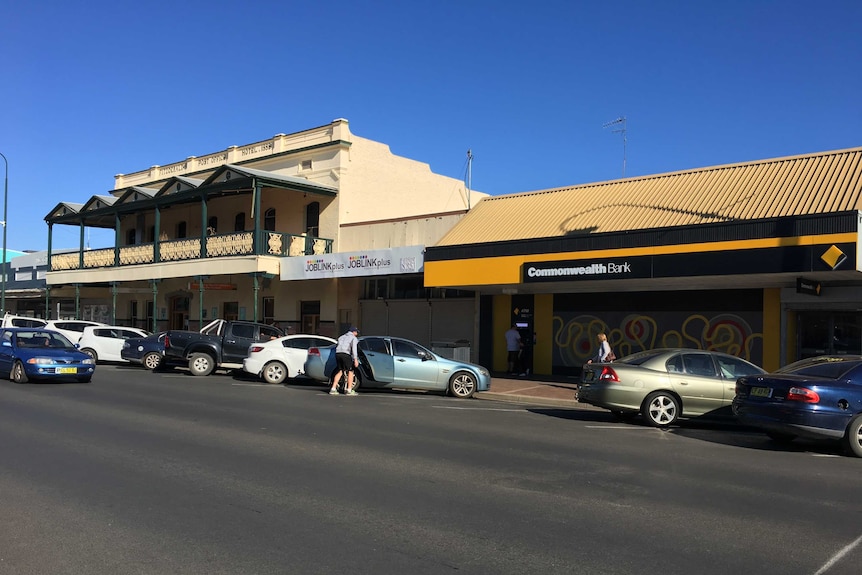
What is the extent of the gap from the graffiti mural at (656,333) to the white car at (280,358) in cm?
693

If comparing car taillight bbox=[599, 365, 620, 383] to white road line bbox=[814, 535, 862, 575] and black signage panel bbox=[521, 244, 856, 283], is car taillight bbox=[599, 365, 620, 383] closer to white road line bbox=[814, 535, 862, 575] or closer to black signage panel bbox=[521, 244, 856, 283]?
black signage panel bbox=[521, 244, 856, 283]

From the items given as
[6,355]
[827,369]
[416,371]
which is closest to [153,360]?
[6,355]

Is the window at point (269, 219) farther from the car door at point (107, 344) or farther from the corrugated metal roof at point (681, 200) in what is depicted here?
the corrugated metal roof at point (681, 200)

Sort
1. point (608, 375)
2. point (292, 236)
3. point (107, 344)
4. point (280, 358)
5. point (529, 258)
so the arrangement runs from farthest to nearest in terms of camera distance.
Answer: point (292, 236) < point (107, 344) < point (280, 358) < point (529, 258) < point (608, 375)

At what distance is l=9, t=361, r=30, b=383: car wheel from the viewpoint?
1664 centimetres

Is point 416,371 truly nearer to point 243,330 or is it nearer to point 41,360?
point 243,330

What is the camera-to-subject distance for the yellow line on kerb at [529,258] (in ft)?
47.2

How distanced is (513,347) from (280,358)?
6760 millimetres

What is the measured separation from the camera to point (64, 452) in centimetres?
862

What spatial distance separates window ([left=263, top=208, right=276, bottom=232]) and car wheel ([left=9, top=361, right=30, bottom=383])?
47.8 feet

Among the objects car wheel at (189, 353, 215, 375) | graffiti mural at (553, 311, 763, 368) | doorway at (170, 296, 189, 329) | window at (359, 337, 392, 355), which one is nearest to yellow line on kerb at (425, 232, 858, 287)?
graffiti mural at (553, 311, 763, 368)

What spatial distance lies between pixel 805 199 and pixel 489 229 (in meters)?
8.58

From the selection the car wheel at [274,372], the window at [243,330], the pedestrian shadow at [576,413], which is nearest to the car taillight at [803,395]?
the pedestrian shadow at [576,413]

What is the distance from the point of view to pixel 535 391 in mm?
17453
